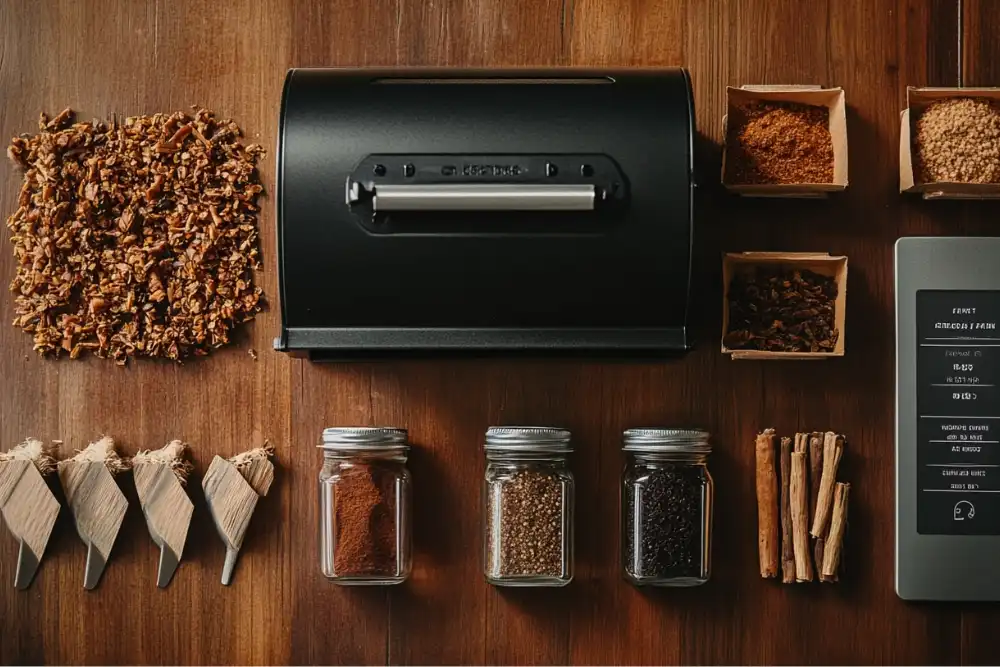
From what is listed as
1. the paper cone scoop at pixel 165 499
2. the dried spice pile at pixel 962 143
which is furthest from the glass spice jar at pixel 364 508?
the dried spice pile at pixel 962 143

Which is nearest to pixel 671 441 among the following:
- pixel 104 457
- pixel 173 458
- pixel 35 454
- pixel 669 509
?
pixel 669 509

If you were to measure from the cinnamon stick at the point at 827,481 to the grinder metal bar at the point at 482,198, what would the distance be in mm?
672

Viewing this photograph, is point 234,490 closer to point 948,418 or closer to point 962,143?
point 948,418

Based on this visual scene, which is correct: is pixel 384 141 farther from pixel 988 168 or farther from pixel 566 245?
pixel 988 168

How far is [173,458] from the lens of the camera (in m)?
1.59

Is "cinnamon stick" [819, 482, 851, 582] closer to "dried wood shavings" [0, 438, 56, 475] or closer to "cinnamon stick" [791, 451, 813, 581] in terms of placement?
"cinnamon stick" [791, 451, 813, 581]

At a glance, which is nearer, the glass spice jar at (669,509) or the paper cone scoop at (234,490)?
the glass spice jar at (669,509)

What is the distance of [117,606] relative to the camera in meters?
1.63

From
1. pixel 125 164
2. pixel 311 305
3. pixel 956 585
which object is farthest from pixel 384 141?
pixel 956 585

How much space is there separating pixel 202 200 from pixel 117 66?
313 mm

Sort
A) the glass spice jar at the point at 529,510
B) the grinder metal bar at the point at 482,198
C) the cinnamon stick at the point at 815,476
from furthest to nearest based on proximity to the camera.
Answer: the cinnamon stick at the point at 815,476
the glass spice jar at the point at 529,510
the grinder metal bar at the point at 482,198

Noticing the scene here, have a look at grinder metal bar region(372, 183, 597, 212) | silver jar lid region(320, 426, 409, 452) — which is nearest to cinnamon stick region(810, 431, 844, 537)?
grinder metal bar region(372, 183, 597, 212)

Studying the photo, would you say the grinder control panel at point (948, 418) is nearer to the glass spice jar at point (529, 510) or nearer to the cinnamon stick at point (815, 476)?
the cinnamon stick at point (815, 476)

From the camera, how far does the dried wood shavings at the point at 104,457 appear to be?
159 centimetres
